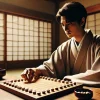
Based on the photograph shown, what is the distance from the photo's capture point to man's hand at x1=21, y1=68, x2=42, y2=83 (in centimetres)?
169

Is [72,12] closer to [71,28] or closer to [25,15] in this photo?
[71,28]

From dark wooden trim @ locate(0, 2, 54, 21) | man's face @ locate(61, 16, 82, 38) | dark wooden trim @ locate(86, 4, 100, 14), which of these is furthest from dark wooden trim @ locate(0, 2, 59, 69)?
man's face @ locate(61, 16, 82, 38)

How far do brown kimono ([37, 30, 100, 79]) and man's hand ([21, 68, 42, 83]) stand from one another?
0.49 feet

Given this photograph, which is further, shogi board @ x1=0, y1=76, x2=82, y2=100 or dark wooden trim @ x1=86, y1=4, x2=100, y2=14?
dark wooden trim @ x1=86, y1=4, x2=100, y2=14

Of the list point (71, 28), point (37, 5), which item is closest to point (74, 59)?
point (71, 28)

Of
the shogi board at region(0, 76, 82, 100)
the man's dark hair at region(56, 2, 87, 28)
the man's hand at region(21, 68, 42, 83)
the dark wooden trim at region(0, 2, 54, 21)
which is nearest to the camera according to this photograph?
the shogi board at region(0, 76, 82, 100)

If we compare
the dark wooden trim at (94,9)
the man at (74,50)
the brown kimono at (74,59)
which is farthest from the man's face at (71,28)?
the dark wooden trim at (94,9)

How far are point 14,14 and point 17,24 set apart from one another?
42cm

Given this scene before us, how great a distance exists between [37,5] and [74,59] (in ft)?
16.0

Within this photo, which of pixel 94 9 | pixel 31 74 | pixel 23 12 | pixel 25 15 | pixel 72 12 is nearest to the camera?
pixel 31 74

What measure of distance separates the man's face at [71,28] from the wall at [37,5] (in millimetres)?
4106

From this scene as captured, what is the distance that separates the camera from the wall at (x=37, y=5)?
19.7 feet

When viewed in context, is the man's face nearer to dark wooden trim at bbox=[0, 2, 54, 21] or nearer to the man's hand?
the man's hand

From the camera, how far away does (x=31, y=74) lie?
5.96ft
